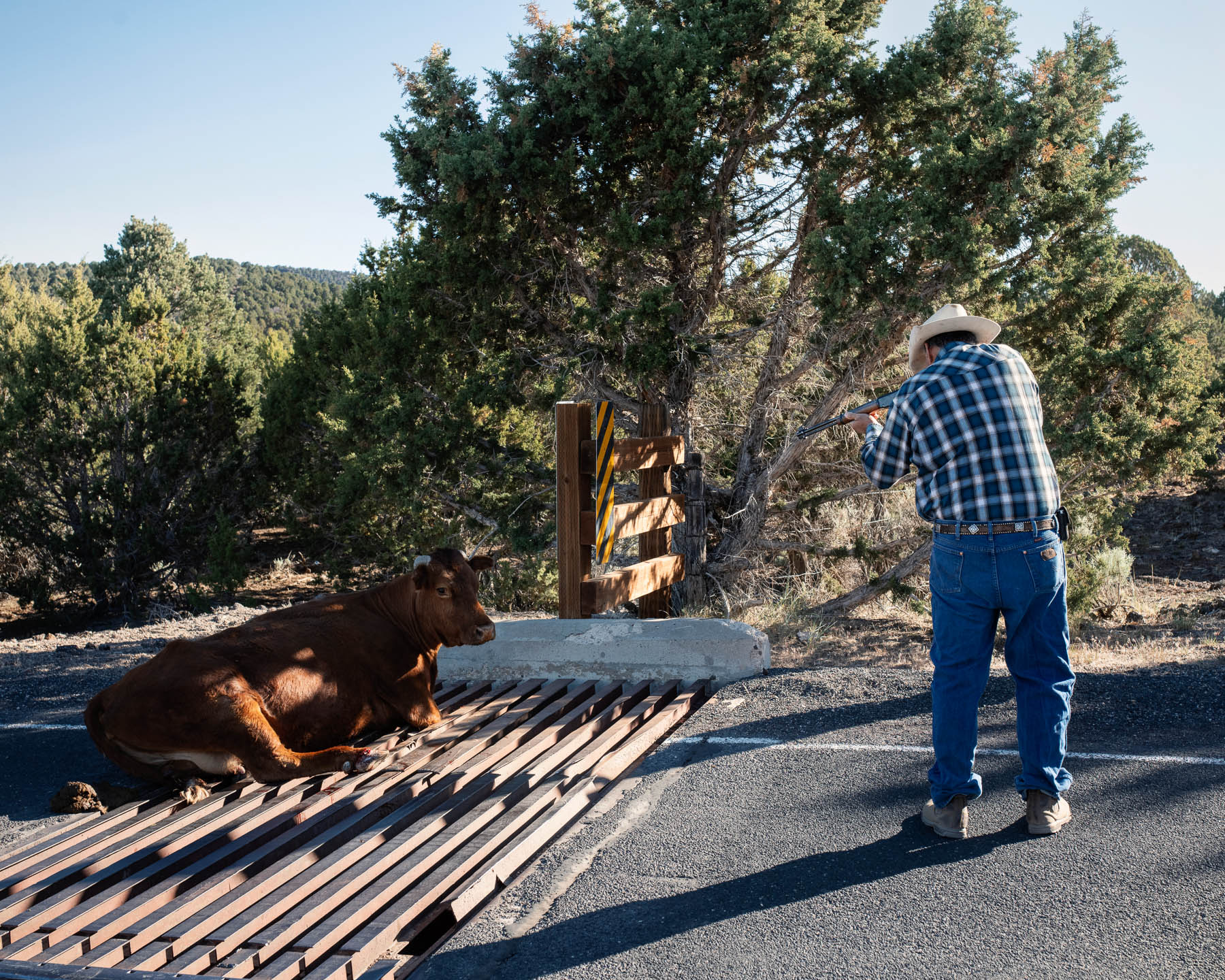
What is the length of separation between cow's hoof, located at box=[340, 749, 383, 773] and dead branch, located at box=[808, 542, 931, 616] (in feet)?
22.5

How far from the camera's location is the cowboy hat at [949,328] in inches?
159

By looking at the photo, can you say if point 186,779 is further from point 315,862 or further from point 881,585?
point 881,585

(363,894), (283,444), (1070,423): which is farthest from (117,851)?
(283,444)

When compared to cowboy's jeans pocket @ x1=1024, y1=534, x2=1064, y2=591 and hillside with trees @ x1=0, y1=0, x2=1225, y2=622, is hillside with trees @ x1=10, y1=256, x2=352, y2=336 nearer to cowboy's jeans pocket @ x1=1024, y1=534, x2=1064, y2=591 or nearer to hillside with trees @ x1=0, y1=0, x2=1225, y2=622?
hillside with trees @ x1=0, y1=0, x2=1225, y2=622

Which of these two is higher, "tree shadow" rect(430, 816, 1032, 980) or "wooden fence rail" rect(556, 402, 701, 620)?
"wooden fence rail" rect(556, 402, 701, 620)

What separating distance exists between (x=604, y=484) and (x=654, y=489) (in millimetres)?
1411

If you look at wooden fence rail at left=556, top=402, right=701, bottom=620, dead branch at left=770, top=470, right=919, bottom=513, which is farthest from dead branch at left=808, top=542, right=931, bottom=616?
wooden fence rail at left=556, top=402, right=701, bottom=620

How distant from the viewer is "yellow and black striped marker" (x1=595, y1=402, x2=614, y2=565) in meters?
7.25

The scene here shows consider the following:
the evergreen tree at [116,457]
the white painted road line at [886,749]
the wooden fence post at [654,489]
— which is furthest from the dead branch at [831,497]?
the evergreen tree at [116,457]

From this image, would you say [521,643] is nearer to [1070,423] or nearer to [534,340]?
[534,340]

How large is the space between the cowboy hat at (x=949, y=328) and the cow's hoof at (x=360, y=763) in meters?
3.04

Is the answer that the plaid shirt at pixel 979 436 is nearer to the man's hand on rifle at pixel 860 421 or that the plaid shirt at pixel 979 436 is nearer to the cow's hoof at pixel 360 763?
the man's hand on rifle at pixel 860 421

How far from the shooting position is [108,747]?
464cm

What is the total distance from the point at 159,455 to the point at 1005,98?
1694 cm
